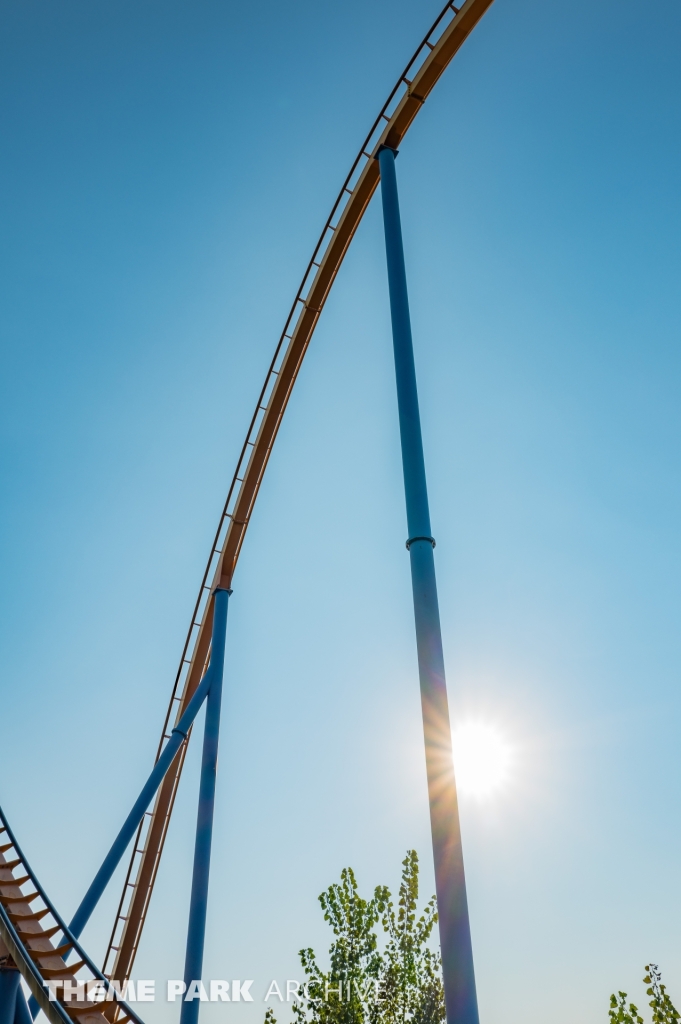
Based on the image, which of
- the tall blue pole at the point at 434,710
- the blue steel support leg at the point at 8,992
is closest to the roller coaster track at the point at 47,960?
the blue steel support leg at the point at 8,992

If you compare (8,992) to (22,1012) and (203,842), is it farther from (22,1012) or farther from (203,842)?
(203,842)

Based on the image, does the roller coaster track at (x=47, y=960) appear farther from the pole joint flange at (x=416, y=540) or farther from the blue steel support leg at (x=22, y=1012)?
the pole joint flange at (x=416, y=540)

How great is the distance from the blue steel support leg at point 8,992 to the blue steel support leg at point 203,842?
2.05m

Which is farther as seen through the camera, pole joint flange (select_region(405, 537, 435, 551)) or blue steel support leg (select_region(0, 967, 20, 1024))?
blue steel support leg (select_region(0, 967, 20, 1024))

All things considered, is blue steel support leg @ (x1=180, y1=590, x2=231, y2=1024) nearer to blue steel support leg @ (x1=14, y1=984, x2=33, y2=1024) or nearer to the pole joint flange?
blue steel support leg @ (x1=14, y1=984, x2=33, y2=1024)

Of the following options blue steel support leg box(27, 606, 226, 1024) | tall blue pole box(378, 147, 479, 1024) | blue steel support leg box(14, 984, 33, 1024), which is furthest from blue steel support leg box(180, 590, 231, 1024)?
tall blue pole box(378, 147, 479, 1024)

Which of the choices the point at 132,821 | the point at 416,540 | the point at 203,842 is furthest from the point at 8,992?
the point at 416,540

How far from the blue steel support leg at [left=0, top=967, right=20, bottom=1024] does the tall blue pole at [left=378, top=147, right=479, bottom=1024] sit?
414cm

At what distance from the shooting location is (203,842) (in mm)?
8016

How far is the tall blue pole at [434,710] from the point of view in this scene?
334cm

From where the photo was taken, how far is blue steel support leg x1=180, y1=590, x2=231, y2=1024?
7.49 metres

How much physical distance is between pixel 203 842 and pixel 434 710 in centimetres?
492

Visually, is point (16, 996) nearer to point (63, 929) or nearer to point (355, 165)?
point (63, 929)

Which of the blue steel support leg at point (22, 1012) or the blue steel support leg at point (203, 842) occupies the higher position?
the blue steel support leg at point (203, 842)
